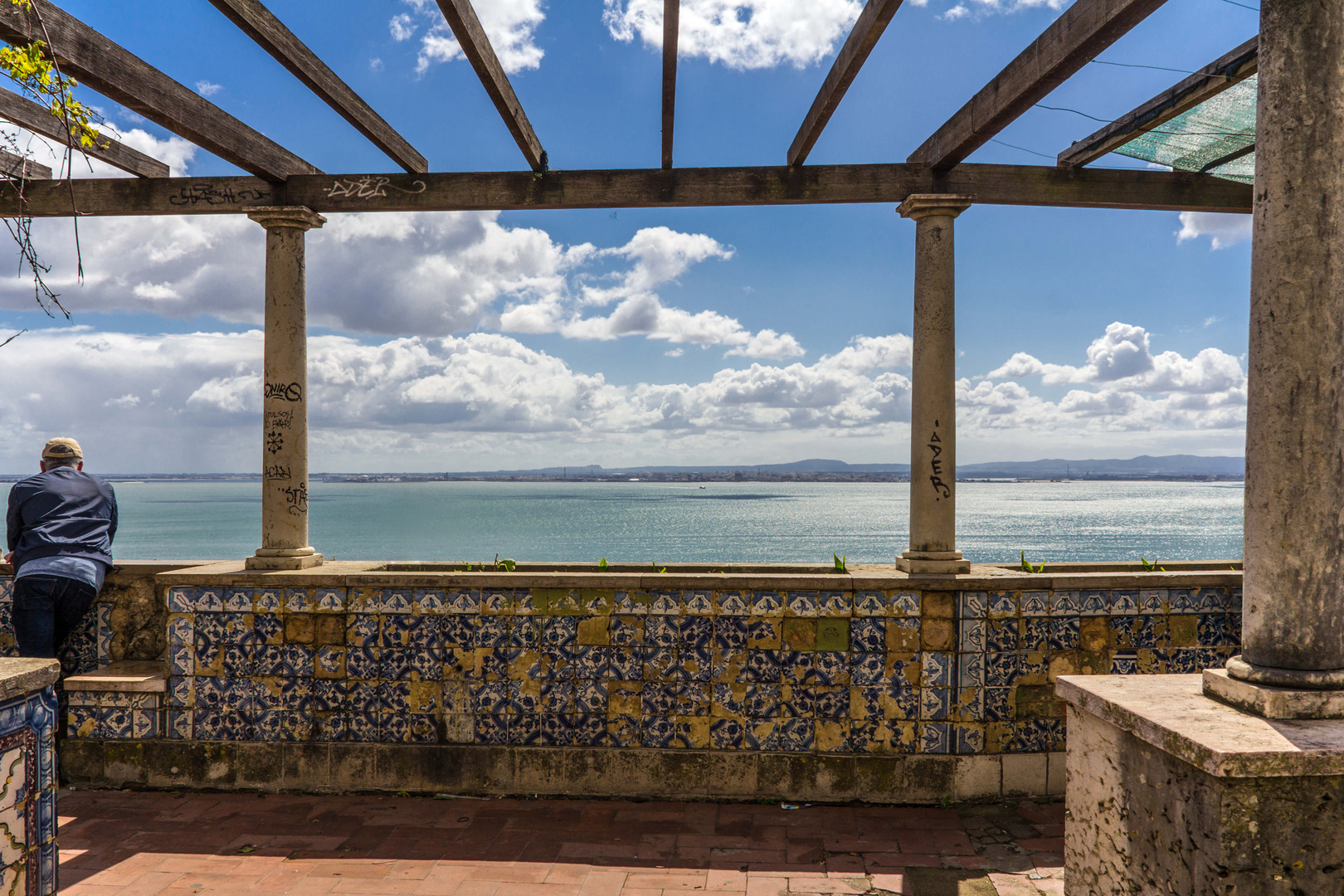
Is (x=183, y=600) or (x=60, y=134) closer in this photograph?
(x=183, y=600)

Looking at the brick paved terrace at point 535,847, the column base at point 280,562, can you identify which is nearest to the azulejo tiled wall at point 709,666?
the brick paved terrace at point 535,847

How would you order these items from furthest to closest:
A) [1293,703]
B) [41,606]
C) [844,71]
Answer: [41,606], [844,71], [1293,703]

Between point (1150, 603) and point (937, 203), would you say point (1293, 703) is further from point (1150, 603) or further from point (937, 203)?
point (937, 203)

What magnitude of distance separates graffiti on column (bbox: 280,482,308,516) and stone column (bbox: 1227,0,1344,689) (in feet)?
16.0

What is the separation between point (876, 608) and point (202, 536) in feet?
284

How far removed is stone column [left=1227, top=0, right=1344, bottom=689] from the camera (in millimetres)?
2299

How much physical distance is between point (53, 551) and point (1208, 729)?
5638mm

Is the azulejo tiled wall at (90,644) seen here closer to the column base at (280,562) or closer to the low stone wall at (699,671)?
the low stone wall at (699,671)

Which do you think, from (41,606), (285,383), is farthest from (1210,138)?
(41,606)

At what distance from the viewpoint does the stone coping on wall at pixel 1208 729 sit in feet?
6.47

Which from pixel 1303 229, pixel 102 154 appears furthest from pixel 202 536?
pixel 1303 229

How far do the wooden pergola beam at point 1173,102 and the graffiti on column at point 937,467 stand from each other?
1.92 meters

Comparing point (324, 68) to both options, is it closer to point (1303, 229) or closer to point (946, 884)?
point (1303, 229)

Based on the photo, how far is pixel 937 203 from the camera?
15.7 feet
